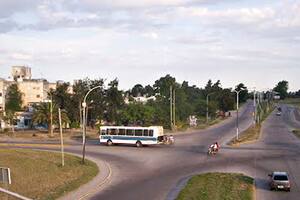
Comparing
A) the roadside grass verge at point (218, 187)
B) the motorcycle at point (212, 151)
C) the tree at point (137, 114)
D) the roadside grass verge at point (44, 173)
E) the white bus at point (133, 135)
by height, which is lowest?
the roadside grass verge at point (218, 187)

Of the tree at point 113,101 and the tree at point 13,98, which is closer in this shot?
the tree at point 113,101

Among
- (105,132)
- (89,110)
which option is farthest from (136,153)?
(89,110)

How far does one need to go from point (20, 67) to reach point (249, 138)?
107543 millimetres

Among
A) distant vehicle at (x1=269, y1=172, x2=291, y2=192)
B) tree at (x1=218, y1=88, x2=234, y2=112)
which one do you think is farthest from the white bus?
tree at (x1=218, y1=88, x2=234, y2=112)

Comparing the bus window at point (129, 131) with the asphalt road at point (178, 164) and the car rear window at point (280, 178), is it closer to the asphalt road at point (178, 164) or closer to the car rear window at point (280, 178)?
the asphalt road at point (178, 164)

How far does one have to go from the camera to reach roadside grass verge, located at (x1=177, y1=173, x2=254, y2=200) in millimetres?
28578

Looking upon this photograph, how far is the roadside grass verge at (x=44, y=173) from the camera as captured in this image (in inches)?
1178

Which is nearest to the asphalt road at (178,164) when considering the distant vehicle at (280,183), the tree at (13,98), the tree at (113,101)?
the distant vehicle at (280,183)

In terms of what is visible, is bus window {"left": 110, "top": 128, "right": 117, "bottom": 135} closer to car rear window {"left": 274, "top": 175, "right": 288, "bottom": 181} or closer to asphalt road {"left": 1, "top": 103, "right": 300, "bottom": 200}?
asphalt road {"left": 1, "top": 103, "right": 300, "bottom": 200}

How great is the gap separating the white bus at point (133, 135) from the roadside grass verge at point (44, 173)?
41.3 ft

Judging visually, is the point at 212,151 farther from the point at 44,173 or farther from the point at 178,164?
the point at 44,173

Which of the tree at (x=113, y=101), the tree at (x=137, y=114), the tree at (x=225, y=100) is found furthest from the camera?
the tree at (x=225, y=100)

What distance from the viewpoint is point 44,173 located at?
36312 mm

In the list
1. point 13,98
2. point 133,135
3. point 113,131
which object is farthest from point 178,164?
point 13,98
